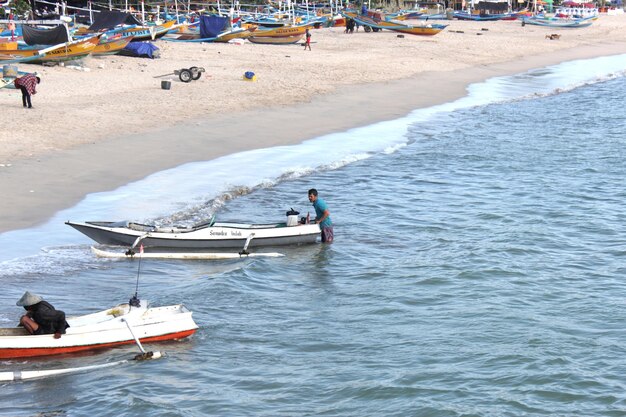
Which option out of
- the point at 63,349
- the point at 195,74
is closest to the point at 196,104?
the point at 195,74

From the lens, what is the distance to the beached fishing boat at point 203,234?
18656mm

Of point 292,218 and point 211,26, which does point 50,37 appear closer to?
point 211,26

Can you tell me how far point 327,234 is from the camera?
20422 mm

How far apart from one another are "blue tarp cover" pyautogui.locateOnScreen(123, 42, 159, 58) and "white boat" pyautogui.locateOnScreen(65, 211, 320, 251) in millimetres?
26082

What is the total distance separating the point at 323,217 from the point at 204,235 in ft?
8.61

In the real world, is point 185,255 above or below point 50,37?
below

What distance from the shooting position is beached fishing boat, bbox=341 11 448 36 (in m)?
68.0

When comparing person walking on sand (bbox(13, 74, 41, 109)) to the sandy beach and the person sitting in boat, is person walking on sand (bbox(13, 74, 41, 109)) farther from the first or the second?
the person sitting in boat

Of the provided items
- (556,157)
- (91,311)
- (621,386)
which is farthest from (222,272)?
(556,157)

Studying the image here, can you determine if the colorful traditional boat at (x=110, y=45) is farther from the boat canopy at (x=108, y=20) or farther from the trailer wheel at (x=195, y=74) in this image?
the trailer wheel at (x=195, y=74)

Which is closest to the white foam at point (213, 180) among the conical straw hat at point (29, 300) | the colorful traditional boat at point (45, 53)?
the conical straw hat at point (29, 300)

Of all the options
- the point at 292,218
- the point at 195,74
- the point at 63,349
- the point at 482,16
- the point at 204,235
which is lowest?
the point at 63,349

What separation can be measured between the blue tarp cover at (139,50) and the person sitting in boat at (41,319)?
1259 inches

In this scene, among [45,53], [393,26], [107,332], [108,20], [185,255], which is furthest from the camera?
[393,26]
